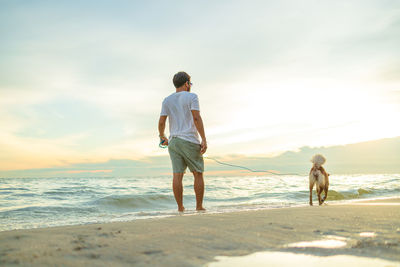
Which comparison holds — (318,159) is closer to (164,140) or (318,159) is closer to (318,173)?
(318,173)

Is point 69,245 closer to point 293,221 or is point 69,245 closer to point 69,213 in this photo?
point 293,221

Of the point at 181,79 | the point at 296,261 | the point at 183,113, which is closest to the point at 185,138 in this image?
the point at 183,113

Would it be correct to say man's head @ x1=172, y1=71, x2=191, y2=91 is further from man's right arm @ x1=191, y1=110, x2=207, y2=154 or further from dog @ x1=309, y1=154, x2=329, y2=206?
dog @ x1=309, y1=154, x2=329, y2=206

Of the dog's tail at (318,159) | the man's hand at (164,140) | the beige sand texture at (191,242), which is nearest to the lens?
the beige sand texture at (191,242)

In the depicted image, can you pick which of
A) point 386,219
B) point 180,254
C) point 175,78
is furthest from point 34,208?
point 386,219

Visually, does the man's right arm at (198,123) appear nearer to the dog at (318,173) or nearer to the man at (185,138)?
the man at (185,138)

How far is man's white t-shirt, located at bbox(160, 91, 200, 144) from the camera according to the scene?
17.0 ft

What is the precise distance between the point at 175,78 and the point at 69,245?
3.79 m

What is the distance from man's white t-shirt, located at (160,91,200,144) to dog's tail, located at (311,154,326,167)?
3717mm

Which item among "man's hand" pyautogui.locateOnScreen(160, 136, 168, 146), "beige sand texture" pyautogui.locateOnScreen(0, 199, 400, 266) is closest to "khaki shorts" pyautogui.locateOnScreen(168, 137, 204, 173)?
"man's hand" pyautogui.locateOnScreen(160, 136, 168, 146)

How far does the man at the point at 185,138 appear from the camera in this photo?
518 centimetres

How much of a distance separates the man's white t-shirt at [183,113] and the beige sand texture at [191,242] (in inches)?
97.2

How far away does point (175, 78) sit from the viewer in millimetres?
5430

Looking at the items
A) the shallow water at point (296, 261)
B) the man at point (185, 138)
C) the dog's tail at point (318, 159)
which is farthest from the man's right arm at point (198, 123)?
the dog's tail at point (318, 159)
